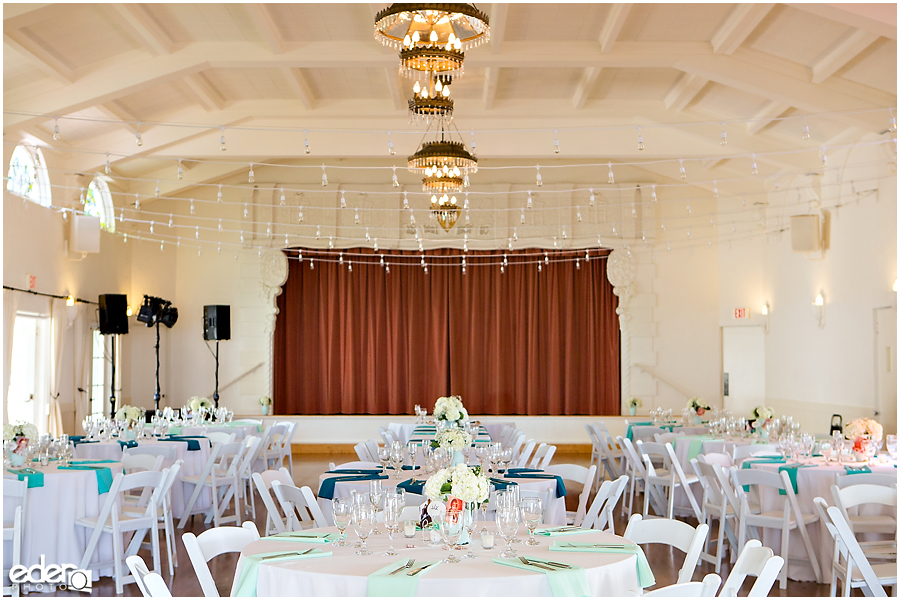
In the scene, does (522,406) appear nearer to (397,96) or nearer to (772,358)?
(772,358)

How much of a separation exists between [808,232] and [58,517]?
897 centimetres

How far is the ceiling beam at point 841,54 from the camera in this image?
7.55 meters

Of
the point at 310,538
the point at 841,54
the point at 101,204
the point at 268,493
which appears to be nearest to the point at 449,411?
the point at 268,493

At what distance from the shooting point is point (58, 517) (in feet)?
19.2

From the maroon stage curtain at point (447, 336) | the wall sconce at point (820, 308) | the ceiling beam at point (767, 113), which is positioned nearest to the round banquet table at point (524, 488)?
the ceiling beam at point (767, 113)

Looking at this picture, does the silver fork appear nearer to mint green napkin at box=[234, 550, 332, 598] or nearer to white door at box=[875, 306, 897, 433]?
mint green napkin at box=[234, 550, 332, 598]

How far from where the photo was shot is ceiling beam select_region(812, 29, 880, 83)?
7.55 meters

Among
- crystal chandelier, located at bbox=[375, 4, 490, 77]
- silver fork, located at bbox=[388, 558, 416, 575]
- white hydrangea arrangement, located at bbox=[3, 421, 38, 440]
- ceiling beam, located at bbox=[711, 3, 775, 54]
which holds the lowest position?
silver fork, located at bbox=[388, 558, 416, 575]

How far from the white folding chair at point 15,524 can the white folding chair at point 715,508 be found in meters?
4.59

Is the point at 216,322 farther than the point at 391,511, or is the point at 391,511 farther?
the point at 216,322

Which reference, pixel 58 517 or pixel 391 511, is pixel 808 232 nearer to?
pixel 391 511

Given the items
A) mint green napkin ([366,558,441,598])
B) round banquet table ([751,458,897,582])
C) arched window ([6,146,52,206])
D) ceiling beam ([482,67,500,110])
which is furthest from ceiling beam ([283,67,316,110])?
mint green napkin ([366,558,441,598])

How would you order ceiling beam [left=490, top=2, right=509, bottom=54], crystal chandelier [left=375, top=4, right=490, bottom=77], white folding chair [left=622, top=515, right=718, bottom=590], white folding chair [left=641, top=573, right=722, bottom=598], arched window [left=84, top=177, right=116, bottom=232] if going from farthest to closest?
arched window [left=84, top=177, right=116, bottom=232], ceiling beam [left=490, top=2, right=509, bottom=54], crystal chandelier [left=375, top=4, right=490, bottom=77], white folding chair [left=622, top=515, right=718, bottom=590], white folding chair [left=641, top=573, right=722, bottom=598]

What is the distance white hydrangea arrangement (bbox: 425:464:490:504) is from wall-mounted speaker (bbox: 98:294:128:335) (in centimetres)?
918
